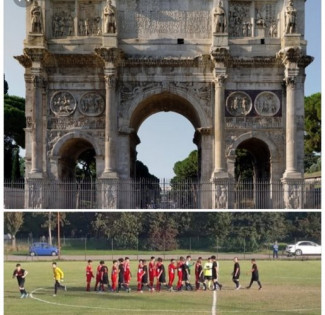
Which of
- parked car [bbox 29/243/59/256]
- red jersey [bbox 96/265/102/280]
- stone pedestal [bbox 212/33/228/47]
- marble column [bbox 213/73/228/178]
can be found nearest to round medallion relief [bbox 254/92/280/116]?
marble column [bbox 213/73/228/178]

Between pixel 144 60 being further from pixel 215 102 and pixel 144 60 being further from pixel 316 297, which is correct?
pixel 316 297

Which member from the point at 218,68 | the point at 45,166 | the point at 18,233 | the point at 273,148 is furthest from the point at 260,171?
the point at 18,233

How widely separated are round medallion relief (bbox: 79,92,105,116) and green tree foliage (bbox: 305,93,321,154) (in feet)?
95.0

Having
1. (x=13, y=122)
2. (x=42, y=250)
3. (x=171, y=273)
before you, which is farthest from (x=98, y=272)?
(x=13, y=122)

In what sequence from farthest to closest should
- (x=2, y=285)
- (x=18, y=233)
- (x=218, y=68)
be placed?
(x=218, y=68) → (x=18, y=233) → (x=2, y=285)

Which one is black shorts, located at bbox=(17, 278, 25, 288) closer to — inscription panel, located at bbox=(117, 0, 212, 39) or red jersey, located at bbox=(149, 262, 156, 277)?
red jersey, located at bbox=(149, 262, 156, 277)

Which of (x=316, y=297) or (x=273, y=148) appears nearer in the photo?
(x=316, y=297)

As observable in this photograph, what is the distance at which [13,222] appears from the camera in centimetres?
1797

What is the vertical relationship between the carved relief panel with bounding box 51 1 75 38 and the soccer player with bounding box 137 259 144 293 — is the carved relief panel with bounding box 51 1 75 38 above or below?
above

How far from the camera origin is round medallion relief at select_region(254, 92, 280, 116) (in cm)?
2792

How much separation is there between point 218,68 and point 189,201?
19.0 feet

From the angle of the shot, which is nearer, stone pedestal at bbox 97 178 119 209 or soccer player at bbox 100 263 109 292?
soccer player at bbox 100 263 109 292

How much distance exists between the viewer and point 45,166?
27516 mm

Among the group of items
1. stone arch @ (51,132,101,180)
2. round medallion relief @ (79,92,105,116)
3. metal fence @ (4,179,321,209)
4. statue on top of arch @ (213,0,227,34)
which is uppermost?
statue on top of arch @ (213,0,227,34)
